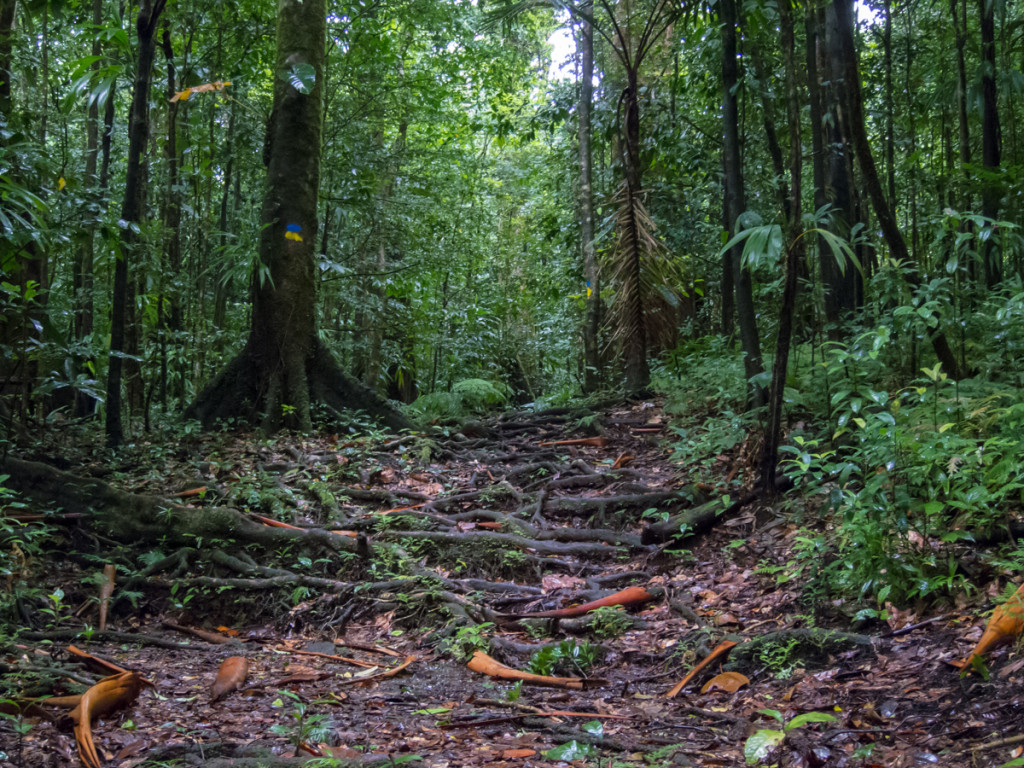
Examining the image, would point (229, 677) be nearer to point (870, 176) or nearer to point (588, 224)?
point (870, 176)

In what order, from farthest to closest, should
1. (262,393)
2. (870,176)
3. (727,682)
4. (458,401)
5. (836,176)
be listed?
(458,401), (262,393), (836,176), (870,176), (727,682)

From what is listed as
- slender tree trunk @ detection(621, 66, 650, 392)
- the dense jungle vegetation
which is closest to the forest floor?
the dense jungle vegetation

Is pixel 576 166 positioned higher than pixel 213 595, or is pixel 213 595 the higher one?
pixel 576 166

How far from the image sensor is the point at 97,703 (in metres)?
2.60

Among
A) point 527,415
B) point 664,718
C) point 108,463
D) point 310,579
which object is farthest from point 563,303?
point 664,718

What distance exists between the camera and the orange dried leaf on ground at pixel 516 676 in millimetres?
3293

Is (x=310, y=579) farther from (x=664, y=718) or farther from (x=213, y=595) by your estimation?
(x=664, y=718)

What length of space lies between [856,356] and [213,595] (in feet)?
13.9

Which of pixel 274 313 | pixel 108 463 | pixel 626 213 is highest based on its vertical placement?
pixel 626 213

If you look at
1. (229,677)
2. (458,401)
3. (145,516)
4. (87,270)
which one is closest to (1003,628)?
(229,677)

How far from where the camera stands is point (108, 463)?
20.6ft

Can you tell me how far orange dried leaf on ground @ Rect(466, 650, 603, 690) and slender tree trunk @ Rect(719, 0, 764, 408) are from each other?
3.11m

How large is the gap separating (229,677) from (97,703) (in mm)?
607

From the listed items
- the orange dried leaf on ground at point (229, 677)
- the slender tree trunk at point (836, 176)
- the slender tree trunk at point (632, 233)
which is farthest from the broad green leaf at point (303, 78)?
the orange dried leaf on ground at point (229, 677)
